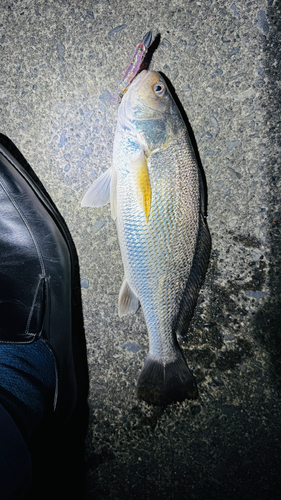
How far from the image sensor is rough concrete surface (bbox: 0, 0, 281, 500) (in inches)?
50.3

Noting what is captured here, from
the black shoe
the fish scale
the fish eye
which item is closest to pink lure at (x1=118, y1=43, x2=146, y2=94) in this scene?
the fish eye

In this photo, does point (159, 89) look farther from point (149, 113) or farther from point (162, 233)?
point (162, 233)

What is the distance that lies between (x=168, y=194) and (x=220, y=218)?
405 mm

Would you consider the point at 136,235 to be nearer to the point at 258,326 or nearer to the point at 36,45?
the point at 258,326

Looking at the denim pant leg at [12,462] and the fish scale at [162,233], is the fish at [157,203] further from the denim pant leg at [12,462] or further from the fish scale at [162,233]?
the denim pant leg at [12,462]

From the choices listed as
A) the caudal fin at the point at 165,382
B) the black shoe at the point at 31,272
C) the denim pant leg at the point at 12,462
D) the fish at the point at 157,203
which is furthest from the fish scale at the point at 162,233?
the denim pant leg at the point at 12,462

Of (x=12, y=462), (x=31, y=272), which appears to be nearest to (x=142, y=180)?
(x=31, y=272)

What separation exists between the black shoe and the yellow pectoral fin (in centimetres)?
47

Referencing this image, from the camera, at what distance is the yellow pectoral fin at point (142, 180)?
1.03 m

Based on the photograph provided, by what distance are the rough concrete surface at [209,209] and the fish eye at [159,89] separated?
0.79 ft

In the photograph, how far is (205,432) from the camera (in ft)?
4.48

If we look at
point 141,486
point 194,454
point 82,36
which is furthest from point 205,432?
point 82,36

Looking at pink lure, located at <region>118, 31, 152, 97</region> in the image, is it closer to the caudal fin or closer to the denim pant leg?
the caudal fin

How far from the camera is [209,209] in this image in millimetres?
1344
